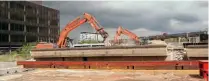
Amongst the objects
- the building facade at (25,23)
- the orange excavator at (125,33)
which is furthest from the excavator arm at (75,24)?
the building facade at (25,23)

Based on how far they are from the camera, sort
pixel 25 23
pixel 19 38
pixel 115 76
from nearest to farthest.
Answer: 1. pixel 115 76
2. pixel 19 38
3. pixel 25 23

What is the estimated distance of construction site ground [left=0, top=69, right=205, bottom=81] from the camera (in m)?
16.5

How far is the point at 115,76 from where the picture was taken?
17797mm

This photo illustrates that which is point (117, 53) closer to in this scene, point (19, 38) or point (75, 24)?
point (75, 24)

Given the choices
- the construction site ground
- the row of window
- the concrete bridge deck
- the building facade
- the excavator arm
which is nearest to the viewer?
the construction site ground

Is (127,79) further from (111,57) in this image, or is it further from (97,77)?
(111,57)

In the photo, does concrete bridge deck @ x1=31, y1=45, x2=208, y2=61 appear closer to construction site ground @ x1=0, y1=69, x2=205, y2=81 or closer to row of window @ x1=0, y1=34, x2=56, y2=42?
construction site ground @ x1=0, y1=69, x2=205, y2=81

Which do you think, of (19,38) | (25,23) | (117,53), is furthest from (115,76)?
(25,23)

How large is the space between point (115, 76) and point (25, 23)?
210 ft

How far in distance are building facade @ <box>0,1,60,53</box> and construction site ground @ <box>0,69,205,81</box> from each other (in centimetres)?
5220

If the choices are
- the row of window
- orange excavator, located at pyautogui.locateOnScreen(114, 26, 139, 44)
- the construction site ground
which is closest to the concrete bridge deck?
the construction site ground

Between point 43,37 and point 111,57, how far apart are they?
67.3 metres

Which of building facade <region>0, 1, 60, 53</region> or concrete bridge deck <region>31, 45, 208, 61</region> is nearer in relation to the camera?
concrete bridge deck <region>31, 45, 208, 61</region>

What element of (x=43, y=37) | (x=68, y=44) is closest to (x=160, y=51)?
(x=68, y=44)
